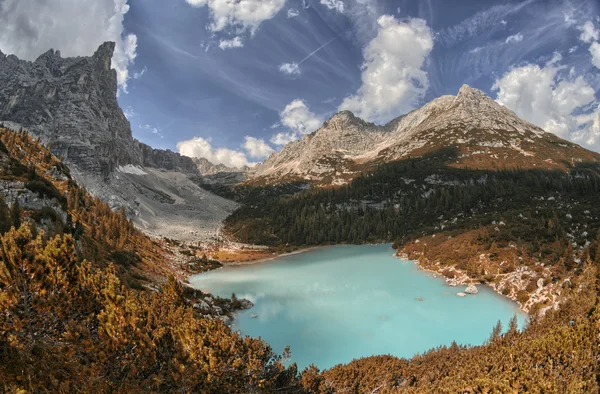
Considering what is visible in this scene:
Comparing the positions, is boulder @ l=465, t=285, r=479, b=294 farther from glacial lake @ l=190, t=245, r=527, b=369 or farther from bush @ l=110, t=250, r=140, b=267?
bush @ l=110, t=250, r=140, b=267

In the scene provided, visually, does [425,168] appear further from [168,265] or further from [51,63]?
[51,63]

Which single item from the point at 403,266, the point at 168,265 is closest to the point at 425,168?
the point at 403,266

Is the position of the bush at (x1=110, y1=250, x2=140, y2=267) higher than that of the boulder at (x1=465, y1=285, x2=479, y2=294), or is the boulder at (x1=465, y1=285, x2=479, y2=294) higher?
the boulder at (x1=465, y1=285, x2=479, y2=294)

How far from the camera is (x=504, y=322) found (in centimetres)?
2244

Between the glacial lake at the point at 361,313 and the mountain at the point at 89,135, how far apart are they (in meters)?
59.0

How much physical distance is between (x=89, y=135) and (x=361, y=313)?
488ft

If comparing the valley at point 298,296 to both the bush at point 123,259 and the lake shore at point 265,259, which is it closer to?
the bush at point 123,259

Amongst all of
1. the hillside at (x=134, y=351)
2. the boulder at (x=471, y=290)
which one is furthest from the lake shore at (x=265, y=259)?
the hillside at (x=134, y=351)

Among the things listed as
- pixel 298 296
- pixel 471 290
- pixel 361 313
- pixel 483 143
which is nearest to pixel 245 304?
pixel 298 296

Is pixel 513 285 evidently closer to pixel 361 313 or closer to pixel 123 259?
pixel 361 313

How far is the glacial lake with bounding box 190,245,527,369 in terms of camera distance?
2011 centimetres

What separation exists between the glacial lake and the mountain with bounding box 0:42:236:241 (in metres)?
59.0

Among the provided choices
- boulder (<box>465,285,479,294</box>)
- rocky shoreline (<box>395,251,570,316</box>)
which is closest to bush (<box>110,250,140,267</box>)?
rocky shoreline (<box>395,251,570,316</box>)

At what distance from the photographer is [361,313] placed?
85.9 ft
